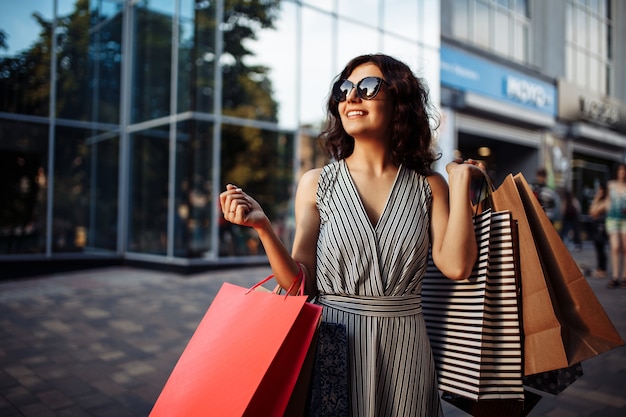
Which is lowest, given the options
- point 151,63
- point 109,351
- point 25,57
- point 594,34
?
point 109,351

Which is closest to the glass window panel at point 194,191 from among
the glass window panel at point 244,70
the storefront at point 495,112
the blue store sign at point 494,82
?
the glass window panel at point 244,70

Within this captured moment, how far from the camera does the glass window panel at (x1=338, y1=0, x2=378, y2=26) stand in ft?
38.4

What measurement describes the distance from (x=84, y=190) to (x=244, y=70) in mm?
4386

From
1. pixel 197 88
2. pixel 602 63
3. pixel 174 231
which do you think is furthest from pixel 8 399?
pixel 602 63

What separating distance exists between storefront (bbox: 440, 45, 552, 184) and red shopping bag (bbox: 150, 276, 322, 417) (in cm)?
1222

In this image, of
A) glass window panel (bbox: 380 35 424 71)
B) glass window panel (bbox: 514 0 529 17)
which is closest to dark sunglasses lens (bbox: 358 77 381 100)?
glass window panel (bbox: 380 35 424 71)

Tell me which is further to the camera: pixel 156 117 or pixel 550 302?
pixel 156 117

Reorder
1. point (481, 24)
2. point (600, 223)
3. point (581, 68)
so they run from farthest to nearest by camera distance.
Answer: point (581, 68), point (481, 24), point (600, 223)

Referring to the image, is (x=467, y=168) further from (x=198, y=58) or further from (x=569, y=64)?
(x=569, y=64)

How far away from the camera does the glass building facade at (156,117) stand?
961cm

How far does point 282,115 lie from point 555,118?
1115 cm

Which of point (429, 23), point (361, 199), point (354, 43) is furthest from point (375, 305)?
point (429, 23)

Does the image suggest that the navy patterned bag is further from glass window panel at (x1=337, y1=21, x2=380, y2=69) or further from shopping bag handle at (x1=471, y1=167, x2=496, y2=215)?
glass window panel at (x1=337, y1=21, x2=380, y2=69)

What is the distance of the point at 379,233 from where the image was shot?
5.10ft
